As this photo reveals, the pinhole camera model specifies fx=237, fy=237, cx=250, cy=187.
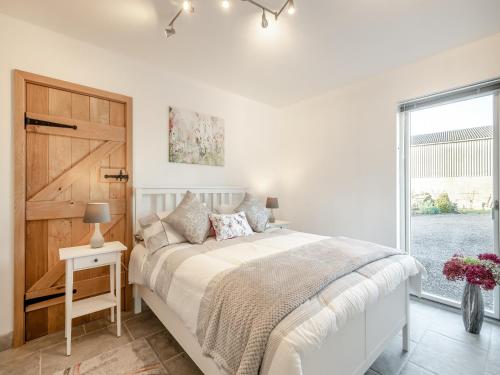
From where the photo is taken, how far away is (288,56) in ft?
8.10

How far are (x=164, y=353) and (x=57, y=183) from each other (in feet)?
5.57

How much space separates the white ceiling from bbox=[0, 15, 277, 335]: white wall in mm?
139

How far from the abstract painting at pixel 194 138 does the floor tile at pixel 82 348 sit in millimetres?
1800

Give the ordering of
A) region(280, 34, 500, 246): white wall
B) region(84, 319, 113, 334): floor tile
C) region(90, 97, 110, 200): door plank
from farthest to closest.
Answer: region(280, 34, 500, 246): white wall, region(90, 97, 110, 200): door plank, region(84, 319, 113, 334): floor tile

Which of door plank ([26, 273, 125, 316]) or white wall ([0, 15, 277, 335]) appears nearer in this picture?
white wall ([0, 15, 277, 335])

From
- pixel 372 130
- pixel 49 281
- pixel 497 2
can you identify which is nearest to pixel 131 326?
pixel 49 281

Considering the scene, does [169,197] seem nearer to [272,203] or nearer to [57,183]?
[57,183]

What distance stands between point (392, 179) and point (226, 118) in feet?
7.45

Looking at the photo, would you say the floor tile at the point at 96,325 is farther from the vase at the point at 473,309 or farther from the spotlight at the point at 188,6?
the vase at the point at 473,309

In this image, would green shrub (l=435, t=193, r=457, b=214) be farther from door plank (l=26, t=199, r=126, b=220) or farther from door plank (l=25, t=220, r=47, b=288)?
door plank (l=25, t=220, r=47, b=288)

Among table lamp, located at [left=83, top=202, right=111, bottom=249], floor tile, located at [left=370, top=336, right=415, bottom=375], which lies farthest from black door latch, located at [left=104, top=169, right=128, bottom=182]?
floor tile, located at [left=370, top=336, right=415, bottom=375]

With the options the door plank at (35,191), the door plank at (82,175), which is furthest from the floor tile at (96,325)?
the door plank at (82,175)

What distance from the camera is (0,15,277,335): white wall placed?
6.19ft

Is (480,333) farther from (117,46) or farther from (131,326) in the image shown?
(117,46)
